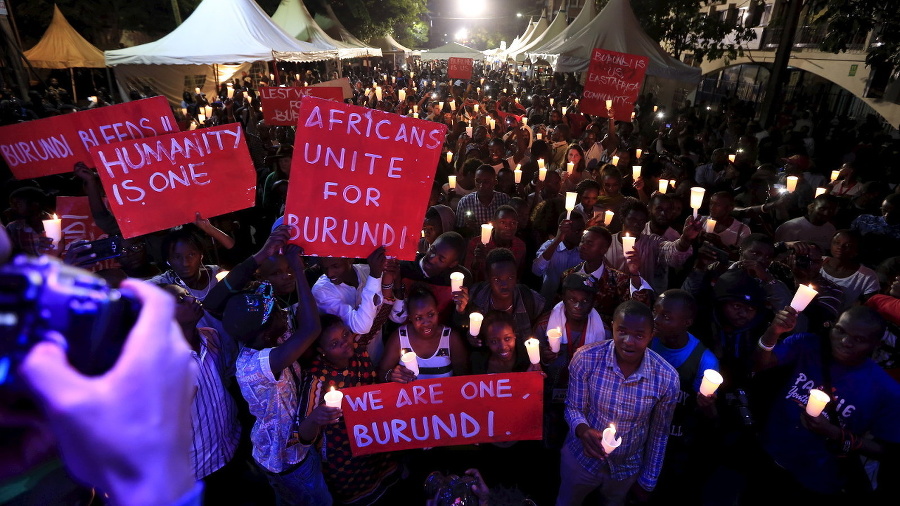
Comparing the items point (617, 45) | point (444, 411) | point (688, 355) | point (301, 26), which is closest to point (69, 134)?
point (444, 411)

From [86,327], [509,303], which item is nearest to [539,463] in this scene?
[509,303]

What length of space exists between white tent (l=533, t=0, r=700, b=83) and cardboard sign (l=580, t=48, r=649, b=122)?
3.18 meters

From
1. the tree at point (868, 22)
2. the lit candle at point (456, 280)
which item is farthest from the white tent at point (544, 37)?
the lit candle at point (456, 280)

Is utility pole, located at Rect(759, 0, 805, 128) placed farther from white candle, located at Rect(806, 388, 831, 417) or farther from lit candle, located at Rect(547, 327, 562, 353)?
lit candle, located at Rect(547, 327, 562, 353)

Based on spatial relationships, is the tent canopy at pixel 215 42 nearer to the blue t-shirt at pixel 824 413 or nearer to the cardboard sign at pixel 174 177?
the cardboard sign at pixel 174 177

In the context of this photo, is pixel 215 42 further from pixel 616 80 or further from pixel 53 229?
pixel 53 229

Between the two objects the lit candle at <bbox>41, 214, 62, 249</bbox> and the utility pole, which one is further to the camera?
the utility pole

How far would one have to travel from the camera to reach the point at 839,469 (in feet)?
8.35

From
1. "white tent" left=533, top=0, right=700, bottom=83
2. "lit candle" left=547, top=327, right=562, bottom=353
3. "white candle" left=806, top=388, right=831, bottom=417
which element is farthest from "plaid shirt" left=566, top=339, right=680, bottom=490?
"white tent" left=533, top=0, right=700, bottom=83

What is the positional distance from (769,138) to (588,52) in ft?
15.4

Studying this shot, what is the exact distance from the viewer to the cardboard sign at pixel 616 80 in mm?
8328

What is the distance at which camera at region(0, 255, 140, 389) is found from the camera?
62cm

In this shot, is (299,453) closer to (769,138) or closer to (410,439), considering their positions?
(410,439)

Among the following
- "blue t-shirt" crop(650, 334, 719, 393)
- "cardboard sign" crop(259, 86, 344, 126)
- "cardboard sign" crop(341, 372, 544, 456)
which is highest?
"cardboard sign" crop(259, 86, 344, 126)
